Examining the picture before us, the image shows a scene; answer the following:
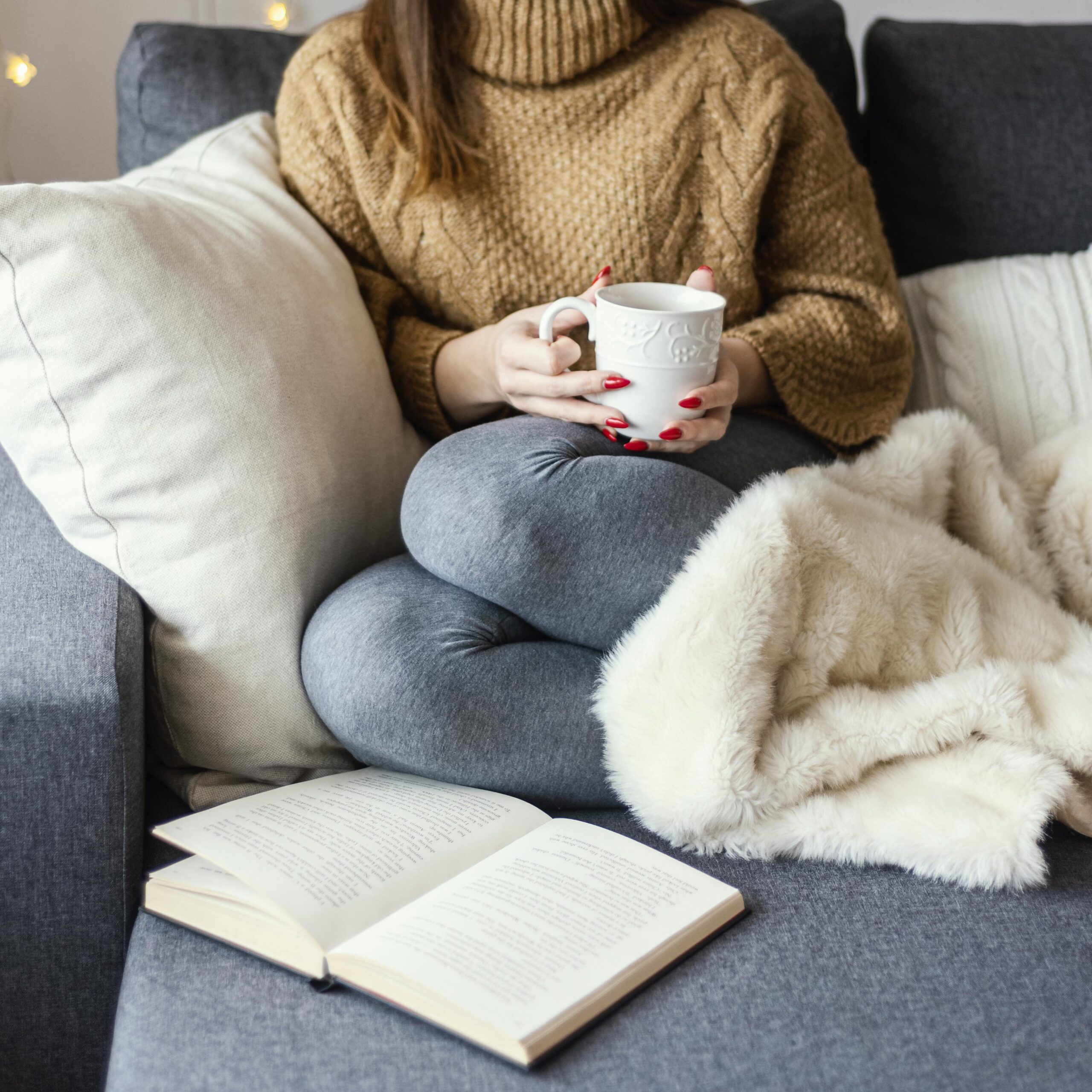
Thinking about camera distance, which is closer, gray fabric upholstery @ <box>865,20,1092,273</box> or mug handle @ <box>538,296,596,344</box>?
mug handle @ <box>538,296,596,344</box>

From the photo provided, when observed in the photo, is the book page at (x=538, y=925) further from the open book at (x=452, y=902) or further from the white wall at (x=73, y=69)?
the white wall at (x=73, y=69)

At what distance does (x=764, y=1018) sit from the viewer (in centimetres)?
56

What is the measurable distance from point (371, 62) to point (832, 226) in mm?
546

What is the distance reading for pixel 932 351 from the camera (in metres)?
1.26

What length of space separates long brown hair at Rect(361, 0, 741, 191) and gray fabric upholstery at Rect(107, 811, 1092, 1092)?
81 cm

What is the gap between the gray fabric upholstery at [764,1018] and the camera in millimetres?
526

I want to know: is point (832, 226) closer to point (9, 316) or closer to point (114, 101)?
point (9, 316)

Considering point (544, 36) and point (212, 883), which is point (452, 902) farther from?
point (544, 36)

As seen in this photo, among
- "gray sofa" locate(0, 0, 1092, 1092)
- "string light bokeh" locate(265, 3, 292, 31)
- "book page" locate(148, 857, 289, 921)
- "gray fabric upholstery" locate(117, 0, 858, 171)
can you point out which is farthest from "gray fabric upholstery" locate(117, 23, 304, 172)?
"book page" locate(148, 857, 289, 921)

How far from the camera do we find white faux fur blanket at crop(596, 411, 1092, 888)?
0.68m

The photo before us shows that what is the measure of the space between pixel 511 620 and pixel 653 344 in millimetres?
245

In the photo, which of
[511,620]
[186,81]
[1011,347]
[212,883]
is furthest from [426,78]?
[212,883]

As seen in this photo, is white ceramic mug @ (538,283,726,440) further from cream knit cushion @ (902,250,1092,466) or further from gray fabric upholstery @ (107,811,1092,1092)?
cream knit cushion @ (902,250,1092,466)

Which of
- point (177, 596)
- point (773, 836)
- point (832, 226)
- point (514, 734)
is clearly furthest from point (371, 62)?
point (773, 836)
